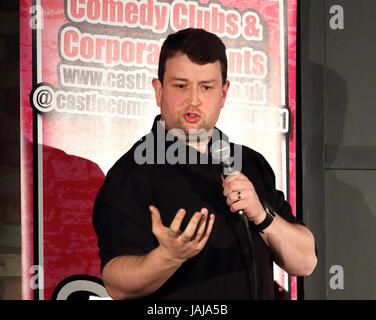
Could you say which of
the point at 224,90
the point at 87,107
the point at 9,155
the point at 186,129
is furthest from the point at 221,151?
the point at 9,155

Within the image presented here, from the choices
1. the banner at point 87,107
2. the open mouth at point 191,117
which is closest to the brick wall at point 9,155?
the banner at point 87,107

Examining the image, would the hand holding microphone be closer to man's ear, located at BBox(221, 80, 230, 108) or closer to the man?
the man

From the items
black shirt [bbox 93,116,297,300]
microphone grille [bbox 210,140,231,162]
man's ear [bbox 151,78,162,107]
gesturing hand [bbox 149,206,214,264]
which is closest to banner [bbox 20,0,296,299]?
man's ear [bbox 151,78,162,107]

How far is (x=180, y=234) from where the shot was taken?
49.9 inches

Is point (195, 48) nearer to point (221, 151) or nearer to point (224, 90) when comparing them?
point (224, 90)

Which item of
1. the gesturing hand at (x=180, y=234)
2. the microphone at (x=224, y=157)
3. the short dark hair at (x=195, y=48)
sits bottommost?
the gesturing hand at (x=180, y=234)

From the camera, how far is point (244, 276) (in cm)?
154

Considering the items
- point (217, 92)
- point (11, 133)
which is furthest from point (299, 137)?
point (11, 133)

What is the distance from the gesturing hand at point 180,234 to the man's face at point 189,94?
437 mm

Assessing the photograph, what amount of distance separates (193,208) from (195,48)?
518 mm

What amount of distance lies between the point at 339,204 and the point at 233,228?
584 millimetres

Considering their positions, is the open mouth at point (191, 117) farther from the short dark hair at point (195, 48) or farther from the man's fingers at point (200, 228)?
the man's fingers at point (200, 228)

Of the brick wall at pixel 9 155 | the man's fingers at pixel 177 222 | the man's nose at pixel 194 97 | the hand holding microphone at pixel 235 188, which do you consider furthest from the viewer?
the brick wall at pixel 9 155

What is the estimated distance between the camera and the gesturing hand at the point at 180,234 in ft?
3.99
